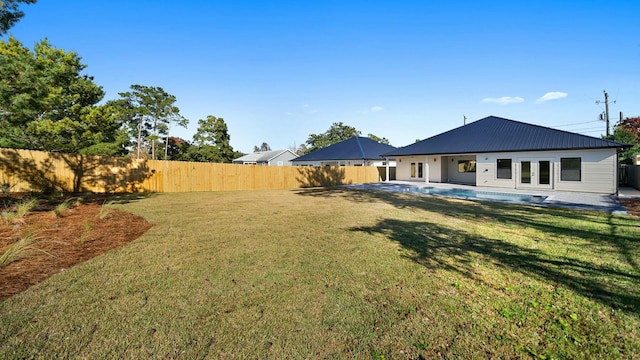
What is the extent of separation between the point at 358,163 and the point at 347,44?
1705 cm

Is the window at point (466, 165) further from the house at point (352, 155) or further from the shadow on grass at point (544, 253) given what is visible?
the shadow on grass at point (544, 253)

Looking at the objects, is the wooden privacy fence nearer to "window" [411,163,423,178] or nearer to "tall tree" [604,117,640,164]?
"window" [411,163,423,178]

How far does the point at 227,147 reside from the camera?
43500mm

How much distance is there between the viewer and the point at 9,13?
8.59 m


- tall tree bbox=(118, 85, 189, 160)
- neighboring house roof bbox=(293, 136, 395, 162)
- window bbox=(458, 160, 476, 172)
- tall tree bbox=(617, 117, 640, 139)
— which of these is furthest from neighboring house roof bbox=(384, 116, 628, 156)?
tall tree bbox=(118, 85, 189, 160)

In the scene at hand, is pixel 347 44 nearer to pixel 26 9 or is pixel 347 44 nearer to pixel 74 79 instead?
pixel 26 9

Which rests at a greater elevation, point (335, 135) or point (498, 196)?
point (335, 135)

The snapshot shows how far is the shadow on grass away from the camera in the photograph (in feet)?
11.8

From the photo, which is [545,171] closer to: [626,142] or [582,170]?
[582,170]

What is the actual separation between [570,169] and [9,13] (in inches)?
1059

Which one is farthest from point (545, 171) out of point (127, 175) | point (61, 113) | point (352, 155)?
point (61, 113)

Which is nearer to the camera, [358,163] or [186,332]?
[186,332]

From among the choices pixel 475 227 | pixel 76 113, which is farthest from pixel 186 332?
pixel 76 113

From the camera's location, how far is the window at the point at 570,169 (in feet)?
54.1
